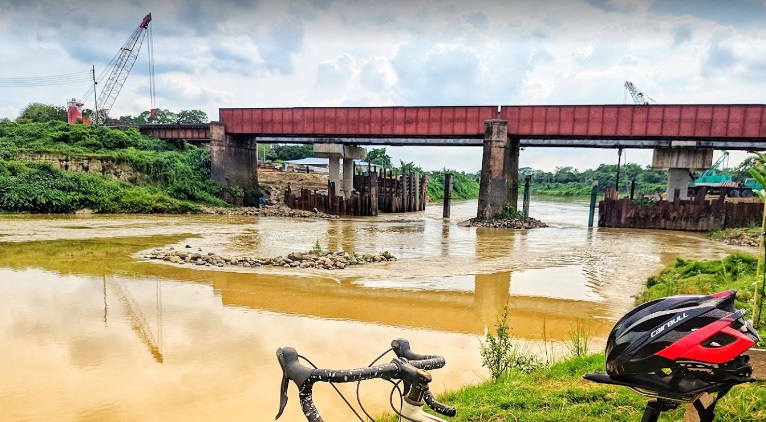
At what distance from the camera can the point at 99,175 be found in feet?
99.0

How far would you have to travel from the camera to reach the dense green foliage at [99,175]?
86.7 feet

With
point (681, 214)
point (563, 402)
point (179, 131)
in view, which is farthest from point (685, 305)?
point (179, 131)

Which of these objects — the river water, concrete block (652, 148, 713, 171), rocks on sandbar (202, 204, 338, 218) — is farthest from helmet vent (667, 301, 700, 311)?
rocks on sandbar (202, 204, 338, 218)

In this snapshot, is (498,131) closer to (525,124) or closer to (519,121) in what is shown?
(519,121)

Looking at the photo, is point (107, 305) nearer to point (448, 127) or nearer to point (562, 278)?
point (562, 278)

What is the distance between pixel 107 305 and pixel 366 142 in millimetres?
23706

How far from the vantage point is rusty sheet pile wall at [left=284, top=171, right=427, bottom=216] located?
104 ft

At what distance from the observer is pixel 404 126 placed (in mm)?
29000

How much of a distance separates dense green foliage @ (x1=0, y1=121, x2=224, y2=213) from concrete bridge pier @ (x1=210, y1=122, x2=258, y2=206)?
3.16 feet

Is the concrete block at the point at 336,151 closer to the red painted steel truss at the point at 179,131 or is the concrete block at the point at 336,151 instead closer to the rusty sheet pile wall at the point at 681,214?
the red painted steel truss at the point at 179,131

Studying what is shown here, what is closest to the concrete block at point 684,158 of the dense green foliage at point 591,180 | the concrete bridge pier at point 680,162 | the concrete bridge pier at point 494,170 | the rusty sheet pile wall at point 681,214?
the concrete bridge pier at point 680,162

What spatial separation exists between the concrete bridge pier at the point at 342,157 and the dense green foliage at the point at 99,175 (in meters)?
7.82

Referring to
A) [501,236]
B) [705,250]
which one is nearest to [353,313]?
[501,236]

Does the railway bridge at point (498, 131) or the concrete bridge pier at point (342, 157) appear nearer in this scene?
the railway bridge at point (498, 131)
